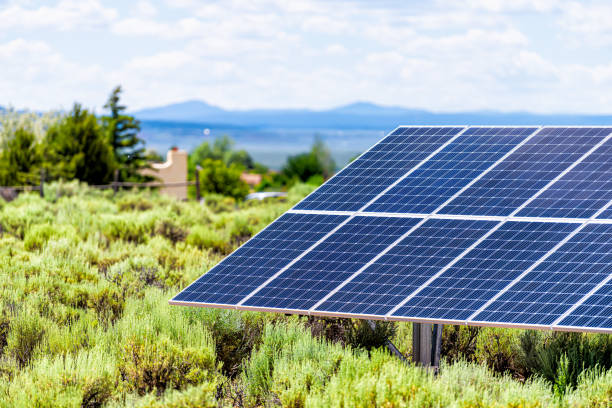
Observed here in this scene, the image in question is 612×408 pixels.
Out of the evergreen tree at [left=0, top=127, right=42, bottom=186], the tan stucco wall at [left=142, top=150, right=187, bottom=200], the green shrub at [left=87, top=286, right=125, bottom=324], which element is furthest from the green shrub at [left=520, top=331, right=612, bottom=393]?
the tan stucco wall at [left=142, top=150, right=187, bottom=200]

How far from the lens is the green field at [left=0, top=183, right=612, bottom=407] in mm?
9062

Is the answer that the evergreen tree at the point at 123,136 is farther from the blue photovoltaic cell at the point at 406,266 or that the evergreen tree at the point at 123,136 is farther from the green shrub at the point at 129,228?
the blue photovoltaic cell at the point at 406,266

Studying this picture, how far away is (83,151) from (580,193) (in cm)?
4878

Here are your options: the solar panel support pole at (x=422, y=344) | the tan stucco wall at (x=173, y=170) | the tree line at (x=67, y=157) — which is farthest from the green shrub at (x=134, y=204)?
the tan stucco wall at (x=173, y=170)

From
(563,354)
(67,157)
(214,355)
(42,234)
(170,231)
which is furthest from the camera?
(67,157)

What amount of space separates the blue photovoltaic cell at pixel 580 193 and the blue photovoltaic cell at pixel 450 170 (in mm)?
1279

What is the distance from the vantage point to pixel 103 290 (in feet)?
50.0

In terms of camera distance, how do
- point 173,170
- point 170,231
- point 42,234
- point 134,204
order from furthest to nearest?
point 173,170, point 134,204, point 170,231, point 42,234

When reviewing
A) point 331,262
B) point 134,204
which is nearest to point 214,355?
point 331,262

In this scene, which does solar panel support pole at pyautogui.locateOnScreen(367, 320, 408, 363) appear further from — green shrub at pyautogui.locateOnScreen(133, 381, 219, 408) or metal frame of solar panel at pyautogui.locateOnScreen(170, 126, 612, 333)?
green shrub at pyautogui.locateOnScreen(133, 381, 219, 408)

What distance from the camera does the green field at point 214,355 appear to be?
906 centimetres

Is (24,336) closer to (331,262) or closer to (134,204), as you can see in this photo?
(331,262)

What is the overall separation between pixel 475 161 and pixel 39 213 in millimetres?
18740

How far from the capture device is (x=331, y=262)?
35.0ft
